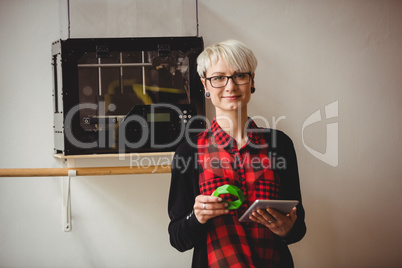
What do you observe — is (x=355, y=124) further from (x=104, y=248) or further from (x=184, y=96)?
(x=104, y=248)

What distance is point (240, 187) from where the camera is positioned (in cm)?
88

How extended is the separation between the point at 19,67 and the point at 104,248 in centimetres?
92

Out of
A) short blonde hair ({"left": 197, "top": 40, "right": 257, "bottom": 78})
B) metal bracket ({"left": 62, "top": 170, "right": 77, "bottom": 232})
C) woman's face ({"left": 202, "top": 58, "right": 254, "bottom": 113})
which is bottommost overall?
metal bracket ({"left": 62, "top": 170, "right": 77, "bottom": 232})

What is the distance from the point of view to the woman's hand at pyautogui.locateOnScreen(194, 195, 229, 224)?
795mm

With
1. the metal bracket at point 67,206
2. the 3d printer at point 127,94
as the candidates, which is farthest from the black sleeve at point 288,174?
the metal bracket at point 67,206

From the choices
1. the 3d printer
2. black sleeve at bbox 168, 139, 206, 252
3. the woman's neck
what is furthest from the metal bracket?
the woman's neck

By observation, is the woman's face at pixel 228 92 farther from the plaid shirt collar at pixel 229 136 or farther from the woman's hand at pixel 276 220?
Result: the woman's hand at pixel 276 220

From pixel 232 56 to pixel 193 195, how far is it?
1.19ft

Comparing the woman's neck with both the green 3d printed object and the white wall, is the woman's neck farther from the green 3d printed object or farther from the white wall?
the white wall

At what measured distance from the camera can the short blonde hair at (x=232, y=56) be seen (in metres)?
0.88

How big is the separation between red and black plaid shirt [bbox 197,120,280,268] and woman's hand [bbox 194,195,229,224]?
0.07 metres

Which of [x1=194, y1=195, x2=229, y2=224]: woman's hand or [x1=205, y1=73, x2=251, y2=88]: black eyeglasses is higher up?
[x1=205, y1=73, x2=251, y2=88]: black eyeglasses

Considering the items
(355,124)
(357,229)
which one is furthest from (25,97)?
(357,229)

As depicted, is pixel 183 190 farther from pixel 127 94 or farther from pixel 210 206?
pixel 127 94
